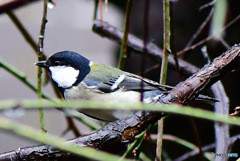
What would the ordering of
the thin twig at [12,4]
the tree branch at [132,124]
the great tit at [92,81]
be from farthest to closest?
the great tit at [92,81] → the tree branch at [132,124] → the thin twig at [12,4]

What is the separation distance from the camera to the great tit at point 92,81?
1.14 metres

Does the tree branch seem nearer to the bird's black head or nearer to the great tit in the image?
the great tit

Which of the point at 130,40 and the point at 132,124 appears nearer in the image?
the point at 132,124

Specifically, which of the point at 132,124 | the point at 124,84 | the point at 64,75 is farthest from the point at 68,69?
the point at 132,124

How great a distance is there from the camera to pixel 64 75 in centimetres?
121

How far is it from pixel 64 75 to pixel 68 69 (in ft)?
0.07

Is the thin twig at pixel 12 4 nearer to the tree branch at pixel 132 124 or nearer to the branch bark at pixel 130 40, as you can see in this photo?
the tree branch at pixel 132 124

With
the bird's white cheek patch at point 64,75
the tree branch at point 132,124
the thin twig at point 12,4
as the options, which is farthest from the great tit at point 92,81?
the thin twig at point 12,4

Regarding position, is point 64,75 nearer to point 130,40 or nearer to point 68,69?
point 68,69

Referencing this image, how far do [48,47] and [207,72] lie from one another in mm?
2277

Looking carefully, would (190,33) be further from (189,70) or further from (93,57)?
(93,57)

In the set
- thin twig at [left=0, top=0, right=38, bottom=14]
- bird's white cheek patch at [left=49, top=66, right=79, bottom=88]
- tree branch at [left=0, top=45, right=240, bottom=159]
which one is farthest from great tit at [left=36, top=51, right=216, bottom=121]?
thin twig at [left=0, top=0, right=38, bottom=14]

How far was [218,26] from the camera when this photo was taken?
259 millimetres

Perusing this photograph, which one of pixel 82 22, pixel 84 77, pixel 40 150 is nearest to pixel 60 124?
pixel 82 22
